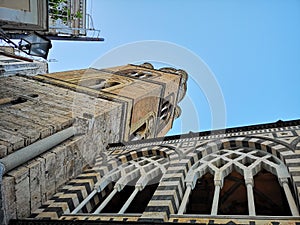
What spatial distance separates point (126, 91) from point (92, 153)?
4678 mm

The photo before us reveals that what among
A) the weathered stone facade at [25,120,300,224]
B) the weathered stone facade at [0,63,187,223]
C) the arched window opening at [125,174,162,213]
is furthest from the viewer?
the arched window opening at [125,174,162,213]

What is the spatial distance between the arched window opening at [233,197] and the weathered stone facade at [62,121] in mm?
3493

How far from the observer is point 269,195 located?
25.0 feet

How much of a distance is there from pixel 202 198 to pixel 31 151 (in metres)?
4.00

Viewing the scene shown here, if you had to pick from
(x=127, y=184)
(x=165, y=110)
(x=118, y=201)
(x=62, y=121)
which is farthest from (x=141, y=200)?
(x=165, y=110)

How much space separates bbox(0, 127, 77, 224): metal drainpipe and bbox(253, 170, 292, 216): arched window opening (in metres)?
4.43

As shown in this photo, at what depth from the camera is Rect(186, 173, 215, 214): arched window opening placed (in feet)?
26.3

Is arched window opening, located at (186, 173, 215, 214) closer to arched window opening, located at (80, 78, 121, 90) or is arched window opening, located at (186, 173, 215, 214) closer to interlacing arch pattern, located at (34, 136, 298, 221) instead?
interlacing arch pattern, located at (34, 136, 298, 221)

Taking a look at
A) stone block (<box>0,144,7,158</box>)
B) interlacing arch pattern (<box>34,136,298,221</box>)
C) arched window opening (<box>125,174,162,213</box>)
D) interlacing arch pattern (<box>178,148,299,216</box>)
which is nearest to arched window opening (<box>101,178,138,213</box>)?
arched window opening (<box>125,174,162,213</box>)

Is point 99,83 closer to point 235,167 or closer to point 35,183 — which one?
point 35,183

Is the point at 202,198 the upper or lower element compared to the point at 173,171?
lower

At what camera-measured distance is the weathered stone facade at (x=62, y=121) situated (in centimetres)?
657

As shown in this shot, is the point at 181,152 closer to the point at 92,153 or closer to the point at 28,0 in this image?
the point at 92,153

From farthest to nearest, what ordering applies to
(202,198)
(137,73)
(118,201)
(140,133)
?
(137,73), (140,133), (118,201), (202,198)
